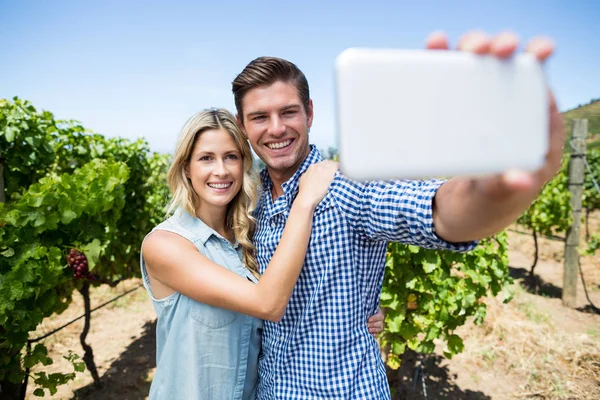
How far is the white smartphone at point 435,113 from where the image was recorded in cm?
66

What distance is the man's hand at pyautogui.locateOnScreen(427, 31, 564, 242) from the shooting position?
26.5 inches

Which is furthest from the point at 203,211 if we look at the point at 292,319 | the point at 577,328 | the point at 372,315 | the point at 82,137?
the point at 577,328

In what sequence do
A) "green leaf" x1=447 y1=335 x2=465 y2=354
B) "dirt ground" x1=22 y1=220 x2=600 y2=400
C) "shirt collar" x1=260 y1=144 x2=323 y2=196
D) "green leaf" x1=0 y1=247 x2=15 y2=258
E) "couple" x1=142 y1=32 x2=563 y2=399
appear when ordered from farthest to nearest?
1. "dirt ground" x1=22 y1=220 x2=600 y2=400
2. "green leaf" x1=447 y1=335 x2=465 y2=354
3. "green leaf" x1=0 y1=247 x2=15 y2=258
4. "shirt collar" x1=260 y1=144 x2=323 y2=196
5. "couple" x1=142 y1=32 x2=563 y2=399

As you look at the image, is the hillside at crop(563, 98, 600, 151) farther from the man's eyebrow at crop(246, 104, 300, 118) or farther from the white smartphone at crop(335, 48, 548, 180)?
the white smartphone at crop(335, 48, 548, 180)

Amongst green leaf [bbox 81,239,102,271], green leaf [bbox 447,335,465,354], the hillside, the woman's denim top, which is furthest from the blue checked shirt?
the hillside

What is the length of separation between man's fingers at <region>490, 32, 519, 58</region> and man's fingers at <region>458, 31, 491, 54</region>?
0.03ft

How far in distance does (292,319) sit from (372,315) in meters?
0.53

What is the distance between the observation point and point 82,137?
4.89m

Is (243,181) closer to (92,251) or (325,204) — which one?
(325,204)

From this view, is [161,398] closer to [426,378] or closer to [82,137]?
[426,378]

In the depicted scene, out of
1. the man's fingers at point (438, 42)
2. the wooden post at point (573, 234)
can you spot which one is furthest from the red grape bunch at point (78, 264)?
the wooden post at point (573, 234)

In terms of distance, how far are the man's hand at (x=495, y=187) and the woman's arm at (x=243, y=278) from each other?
48cm

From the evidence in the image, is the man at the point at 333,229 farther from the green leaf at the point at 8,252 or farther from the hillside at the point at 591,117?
the hillside at the point at 591,117

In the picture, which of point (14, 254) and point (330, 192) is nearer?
point (330, 192)
